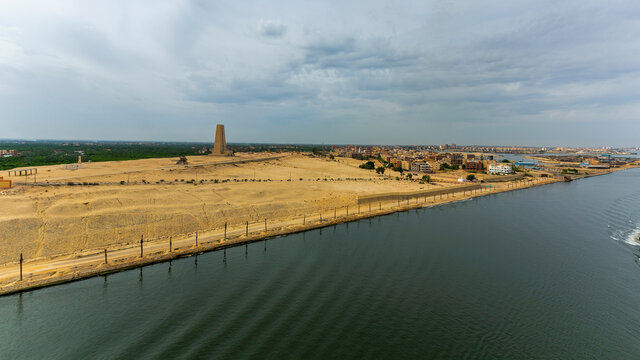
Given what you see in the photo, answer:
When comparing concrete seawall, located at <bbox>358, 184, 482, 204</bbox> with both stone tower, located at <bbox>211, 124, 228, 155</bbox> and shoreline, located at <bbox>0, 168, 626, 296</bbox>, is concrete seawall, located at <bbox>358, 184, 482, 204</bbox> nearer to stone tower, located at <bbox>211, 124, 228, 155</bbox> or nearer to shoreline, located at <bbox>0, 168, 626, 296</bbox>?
shoreline, located at <bbox>0, 168, 626, 296</bbox>

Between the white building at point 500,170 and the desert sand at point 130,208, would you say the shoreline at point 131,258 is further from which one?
the white building at point 500,170

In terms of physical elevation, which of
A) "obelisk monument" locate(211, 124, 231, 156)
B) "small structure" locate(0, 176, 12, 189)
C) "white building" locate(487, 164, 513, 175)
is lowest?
"small structure" locate(0, 176, 12, 189)

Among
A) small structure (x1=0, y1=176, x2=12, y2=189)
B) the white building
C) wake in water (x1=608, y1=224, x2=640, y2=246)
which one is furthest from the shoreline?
the white building

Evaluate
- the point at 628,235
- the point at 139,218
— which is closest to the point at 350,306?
the point at 139,218

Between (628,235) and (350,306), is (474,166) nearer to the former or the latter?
(628,235)

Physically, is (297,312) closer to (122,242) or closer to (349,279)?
(349,279)
